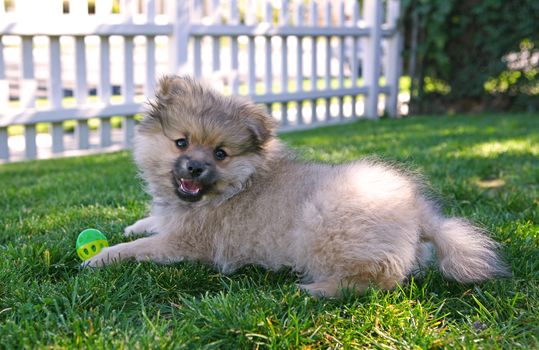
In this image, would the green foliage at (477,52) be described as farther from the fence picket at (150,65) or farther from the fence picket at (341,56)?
the fence picket at (150,65)

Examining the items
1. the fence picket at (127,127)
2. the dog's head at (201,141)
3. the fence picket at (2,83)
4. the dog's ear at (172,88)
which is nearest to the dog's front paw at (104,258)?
the dog's head at (201,141)

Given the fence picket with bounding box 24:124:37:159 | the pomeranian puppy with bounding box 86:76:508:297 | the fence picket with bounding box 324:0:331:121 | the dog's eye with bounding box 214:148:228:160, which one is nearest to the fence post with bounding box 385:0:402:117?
the fence picket with bounding box 324:0:331:121

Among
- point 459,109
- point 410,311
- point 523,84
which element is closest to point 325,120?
point 459,109

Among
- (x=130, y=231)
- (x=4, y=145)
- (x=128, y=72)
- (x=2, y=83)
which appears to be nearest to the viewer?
(x=130, y=231)

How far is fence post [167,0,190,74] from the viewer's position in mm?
7652

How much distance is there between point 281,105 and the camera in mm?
9203

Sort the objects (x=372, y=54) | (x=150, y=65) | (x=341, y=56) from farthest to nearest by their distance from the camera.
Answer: (x=372, y=54)
(x=341, y=56)
(x=150, y=65)

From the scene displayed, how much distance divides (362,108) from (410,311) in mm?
8759

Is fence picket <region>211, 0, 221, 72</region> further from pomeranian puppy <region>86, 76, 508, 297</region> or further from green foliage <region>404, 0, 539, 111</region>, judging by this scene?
pomeranian puppy <region>86, 76, 508, 297</region>

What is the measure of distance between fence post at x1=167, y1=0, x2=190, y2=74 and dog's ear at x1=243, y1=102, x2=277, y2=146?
466 centimetres

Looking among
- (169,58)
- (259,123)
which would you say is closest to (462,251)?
(259,123)

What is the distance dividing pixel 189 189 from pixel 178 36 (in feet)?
16.3

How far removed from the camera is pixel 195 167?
2.99 metres

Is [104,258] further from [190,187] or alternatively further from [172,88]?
[172,88]
